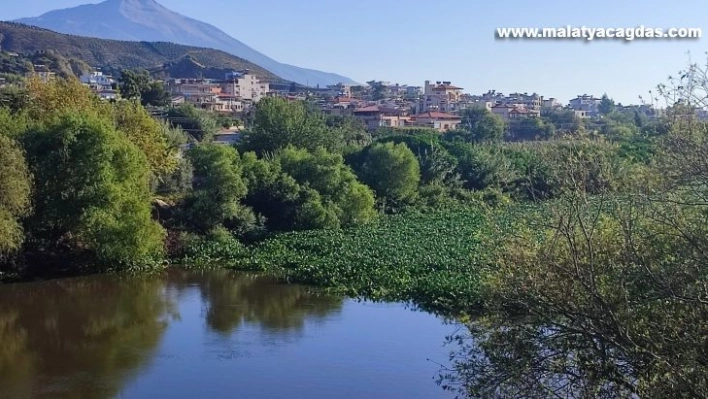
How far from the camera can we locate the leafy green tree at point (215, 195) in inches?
1134

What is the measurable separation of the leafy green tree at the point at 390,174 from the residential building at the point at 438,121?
32026mm

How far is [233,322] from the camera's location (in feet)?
63.2

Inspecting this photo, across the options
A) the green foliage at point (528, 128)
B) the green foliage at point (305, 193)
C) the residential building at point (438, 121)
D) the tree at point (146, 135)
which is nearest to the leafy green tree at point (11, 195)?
the tree at point (146, 135)

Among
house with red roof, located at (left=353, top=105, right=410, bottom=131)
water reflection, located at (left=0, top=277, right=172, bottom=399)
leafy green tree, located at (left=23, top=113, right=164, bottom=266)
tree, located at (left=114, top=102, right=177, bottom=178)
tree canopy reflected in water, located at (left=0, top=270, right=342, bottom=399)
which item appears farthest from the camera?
house with red roof, located at (left=353, top=105, right=410, bottom=131)

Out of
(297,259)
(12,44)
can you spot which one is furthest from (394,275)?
(12,44)

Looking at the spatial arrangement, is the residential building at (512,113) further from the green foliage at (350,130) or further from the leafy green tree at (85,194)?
the leafy green tree at (85,194)

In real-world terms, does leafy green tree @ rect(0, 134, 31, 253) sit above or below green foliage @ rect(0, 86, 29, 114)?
below

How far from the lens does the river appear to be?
14.3 m

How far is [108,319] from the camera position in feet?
63.9

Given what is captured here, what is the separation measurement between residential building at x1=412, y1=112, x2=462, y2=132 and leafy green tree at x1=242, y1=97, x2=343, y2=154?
33325 millimetres

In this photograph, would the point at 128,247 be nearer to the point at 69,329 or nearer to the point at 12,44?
the point at 69,329

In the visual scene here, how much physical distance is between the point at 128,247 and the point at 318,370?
10953 millimetres

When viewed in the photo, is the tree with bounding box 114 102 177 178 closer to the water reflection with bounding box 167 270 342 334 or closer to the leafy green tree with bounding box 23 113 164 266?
the leafy green tree with bounding box 23 113 164 266

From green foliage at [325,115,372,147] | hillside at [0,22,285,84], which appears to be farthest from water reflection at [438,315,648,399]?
hillside at [0,22,285,84]
